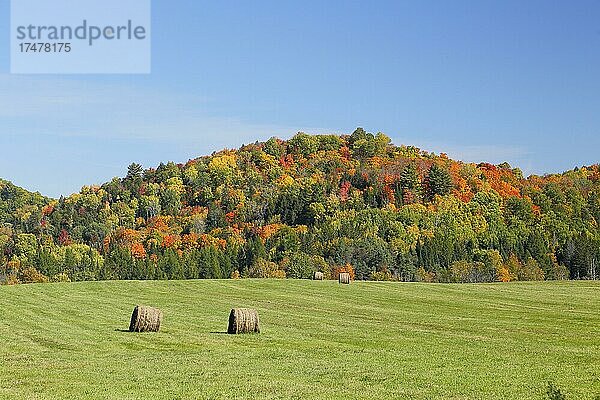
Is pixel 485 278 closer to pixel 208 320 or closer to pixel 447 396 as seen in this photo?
pixel 208 320

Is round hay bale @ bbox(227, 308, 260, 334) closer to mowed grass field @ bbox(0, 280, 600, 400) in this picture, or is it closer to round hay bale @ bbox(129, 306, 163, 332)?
mowed grass field @ bbox(0, 280, 600, 400)

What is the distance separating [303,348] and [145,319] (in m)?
6.63

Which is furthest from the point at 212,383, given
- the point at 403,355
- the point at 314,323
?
the point at 314,323

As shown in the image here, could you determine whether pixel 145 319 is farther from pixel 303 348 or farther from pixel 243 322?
pixel 303 348

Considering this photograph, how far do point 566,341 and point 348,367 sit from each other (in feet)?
28.7

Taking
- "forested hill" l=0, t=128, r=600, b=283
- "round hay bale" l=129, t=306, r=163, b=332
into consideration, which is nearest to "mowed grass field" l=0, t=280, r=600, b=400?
"round hay bale" l=129, t=306, r=163, b=332

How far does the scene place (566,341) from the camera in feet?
82.9

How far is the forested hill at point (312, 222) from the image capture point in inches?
4368

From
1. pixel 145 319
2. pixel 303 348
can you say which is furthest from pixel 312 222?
pixel 303 348

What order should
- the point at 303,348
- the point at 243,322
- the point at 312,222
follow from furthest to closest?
the point at 312,222
the point at 243,322
the point at 303,348

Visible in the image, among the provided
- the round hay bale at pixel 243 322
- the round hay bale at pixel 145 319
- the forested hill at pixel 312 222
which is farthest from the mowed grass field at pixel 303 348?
the forested hill at pixel 312 222

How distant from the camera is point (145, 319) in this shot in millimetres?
28000

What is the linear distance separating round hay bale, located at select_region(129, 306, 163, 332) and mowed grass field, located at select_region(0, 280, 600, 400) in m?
0.57

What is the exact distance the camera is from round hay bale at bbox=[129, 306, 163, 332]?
2792cm
